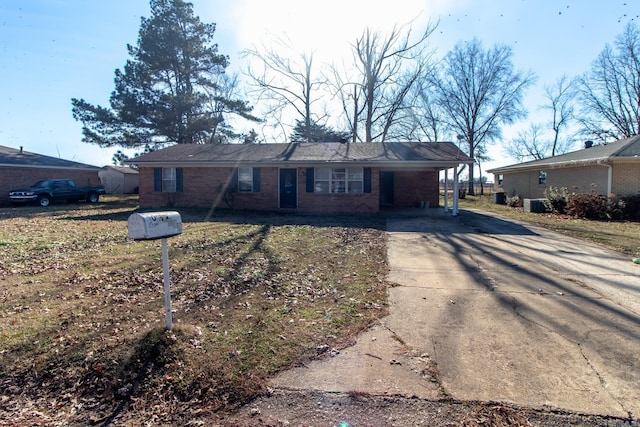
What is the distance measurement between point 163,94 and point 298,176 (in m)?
17.3

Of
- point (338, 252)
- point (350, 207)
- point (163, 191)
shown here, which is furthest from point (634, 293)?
point (163, 191)

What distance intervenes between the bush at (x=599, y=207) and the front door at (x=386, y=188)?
26.9ft

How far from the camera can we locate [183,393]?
8.91 feet

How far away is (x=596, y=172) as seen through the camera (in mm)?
16016

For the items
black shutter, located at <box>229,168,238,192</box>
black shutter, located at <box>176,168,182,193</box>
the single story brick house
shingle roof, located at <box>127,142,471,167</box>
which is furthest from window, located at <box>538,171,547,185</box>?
black shutter, located at <box>176,168,182,193</box>

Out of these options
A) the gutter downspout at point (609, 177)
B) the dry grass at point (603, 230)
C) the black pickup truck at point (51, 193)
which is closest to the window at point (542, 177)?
the gutter downspout at point (609, 177)

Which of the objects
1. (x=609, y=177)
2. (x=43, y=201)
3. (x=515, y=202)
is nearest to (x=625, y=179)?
(x=609, y=177)

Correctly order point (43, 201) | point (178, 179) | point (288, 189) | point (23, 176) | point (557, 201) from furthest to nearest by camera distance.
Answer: point (23, 176)
point (43, 201)
point (178, 179)
point (557, 201)
point (288, 189)

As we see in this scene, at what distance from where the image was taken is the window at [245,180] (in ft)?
52.9

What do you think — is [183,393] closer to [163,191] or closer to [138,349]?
[138,349]

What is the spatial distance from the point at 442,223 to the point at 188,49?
80.1 ft

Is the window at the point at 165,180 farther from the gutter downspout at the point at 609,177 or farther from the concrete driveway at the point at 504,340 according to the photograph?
the gutter downspout at the point at 609,177

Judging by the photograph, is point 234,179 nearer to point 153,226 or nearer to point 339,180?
point 339,180

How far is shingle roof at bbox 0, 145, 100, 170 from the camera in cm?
1992
